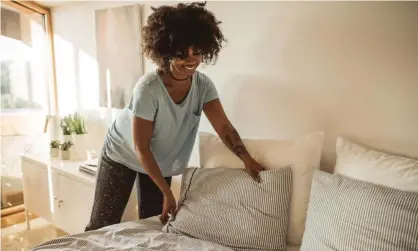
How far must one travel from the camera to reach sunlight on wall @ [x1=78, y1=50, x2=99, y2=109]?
292 cm

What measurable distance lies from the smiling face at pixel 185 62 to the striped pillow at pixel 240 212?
44 cm

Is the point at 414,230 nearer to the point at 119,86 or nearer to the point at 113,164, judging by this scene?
the point at 113,164

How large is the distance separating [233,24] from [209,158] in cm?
74

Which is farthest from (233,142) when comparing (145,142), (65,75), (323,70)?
(65,75)

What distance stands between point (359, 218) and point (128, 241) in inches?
31.8

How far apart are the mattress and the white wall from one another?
59 cm

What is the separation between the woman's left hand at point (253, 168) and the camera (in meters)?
1.52

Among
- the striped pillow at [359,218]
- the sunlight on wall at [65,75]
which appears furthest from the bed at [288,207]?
the sunlight on wall at [65,75]

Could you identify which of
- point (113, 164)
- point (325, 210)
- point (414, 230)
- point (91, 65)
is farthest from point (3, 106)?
point (414, 230)

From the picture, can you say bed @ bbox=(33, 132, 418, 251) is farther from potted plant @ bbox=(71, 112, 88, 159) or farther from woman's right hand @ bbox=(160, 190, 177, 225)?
potted plant @ bbox=(71, 112, 88, 159)

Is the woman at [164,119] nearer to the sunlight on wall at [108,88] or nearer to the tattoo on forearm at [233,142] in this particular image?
the tattoo on forearm at [233,142]

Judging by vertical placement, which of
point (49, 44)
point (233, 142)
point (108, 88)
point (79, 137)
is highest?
point (49, 44)

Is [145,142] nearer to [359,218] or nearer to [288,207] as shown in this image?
[288,207]

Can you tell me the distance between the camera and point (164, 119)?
163 cm
